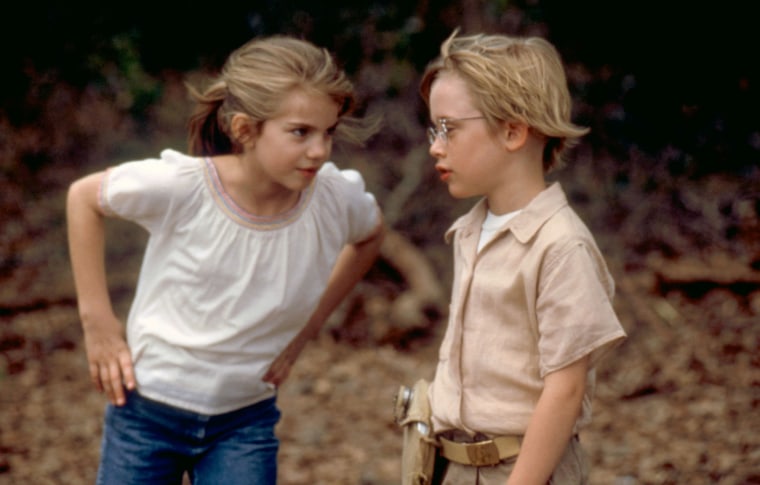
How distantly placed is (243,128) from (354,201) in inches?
15.5

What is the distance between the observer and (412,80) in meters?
6.12

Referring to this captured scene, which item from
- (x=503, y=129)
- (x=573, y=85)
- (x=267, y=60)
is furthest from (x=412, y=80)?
(x=503, y=129)

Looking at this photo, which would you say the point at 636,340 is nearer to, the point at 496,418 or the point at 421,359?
the point at 421,359

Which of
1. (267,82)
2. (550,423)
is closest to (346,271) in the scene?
(267,82)

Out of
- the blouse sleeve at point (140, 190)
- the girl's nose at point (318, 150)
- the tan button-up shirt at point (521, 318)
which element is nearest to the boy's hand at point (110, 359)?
the blouse sleeve at point (140, 190)

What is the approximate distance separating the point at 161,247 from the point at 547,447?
3.89 ft

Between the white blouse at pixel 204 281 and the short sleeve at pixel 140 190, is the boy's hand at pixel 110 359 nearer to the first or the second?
the white blouse at pixel 204 281

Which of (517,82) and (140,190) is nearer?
(517,82)

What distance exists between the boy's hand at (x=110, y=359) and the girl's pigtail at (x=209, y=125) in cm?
56

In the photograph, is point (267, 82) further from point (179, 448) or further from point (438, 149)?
point (179, 448)

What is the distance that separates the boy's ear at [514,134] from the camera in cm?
211

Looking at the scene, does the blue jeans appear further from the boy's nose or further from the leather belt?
the boy's nose

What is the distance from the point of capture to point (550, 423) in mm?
1968

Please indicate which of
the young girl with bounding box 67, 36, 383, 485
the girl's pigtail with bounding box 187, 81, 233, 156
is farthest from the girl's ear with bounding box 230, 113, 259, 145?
the girl's pigtail with bounding box 187, 81, 233, 156
